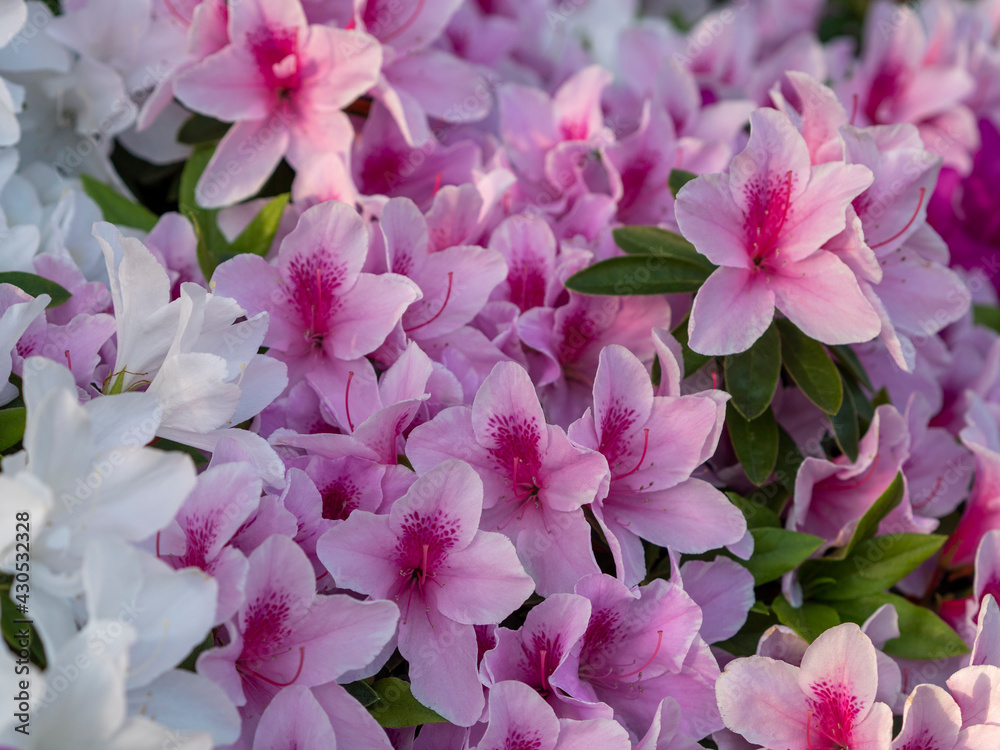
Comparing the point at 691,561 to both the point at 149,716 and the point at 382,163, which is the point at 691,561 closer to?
the point at 149,716

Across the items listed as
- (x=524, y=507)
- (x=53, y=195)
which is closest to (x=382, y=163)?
(x=53, y=195)

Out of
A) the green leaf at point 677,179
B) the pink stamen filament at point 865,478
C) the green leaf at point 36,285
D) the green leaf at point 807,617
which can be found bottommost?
the green leaf at point 807,617

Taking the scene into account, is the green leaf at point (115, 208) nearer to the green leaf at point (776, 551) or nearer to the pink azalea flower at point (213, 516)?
the pink azalea flower at point (213, 516)

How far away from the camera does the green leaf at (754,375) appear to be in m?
1.03

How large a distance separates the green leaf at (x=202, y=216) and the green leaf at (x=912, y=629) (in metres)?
0.89

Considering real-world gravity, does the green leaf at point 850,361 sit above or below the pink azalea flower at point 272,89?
below

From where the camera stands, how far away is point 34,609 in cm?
66

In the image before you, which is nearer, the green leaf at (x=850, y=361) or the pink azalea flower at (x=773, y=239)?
the pink azalea flower at (x=773, y=239)

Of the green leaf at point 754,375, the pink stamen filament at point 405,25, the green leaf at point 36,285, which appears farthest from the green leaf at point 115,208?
the green leaf at point 754,375

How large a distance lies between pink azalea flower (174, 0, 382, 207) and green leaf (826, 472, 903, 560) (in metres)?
0.82

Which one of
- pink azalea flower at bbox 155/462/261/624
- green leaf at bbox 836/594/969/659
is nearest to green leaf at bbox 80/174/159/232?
pink azalea flower at bbox 155/462/261/624

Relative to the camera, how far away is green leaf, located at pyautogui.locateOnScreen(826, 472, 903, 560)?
104 centimetres

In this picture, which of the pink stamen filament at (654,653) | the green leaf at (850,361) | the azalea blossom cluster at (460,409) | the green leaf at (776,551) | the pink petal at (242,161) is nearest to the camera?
the azalea blossom cluster at (460,409)

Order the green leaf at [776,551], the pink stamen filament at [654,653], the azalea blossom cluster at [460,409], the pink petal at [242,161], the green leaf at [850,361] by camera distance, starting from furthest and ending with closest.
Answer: the pink petal at [242,161], the green leaf at [850,361], the green leaf at [776,551], the pink stamen filament at [654,653], the azalea blossom cluster at [460,409]
